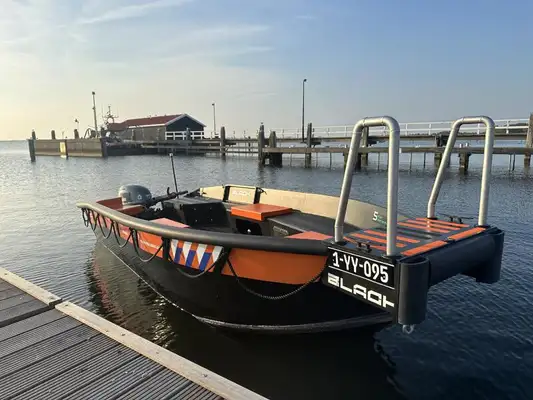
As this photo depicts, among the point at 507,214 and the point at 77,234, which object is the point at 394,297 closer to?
the point at 77,234

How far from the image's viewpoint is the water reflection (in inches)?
158

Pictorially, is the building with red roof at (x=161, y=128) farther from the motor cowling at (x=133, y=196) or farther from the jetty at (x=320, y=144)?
the motor cowling at (x=133, y=196)

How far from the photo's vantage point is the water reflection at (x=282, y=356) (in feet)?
13.2

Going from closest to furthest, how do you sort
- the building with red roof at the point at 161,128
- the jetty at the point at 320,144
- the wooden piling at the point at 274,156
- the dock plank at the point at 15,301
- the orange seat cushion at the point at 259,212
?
the dock plank at the point at 15,301 < the orange seat cushion at the point at 259,212 < the jetty at the point at 320,144 < the wooden piling at the point at 274,156 < the building with red roof at the point at 161,128

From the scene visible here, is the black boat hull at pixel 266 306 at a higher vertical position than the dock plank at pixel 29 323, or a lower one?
lower

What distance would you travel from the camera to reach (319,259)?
3887mm

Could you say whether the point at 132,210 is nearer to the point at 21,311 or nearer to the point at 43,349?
the point at 21,311

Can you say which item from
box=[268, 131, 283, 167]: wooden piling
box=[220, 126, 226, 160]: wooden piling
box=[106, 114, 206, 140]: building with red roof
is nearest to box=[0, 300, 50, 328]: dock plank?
box=[268, 131, 283, 167]: wooden piling

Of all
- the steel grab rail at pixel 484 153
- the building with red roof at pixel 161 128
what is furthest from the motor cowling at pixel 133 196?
the building with red roof at pixel 161 128

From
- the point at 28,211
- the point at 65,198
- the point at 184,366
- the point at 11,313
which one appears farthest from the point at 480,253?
the point at 65,198

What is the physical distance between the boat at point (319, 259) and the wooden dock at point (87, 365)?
4.45ft

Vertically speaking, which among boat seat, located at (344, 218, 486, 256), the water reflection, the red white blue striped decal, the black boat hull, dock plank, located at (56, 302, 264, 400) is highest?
boat seat, located at (344, 218, 486, 256)

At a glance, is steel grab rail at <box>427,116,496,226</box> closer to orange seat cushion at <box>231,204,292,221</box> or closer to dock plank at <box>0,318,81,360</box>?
orange seat cushion at <box>231,204,292,221</box>

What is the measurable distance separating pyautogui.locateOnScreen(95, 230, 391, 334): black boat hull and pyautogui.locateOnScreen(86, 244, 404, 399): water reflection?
0.18 meters
